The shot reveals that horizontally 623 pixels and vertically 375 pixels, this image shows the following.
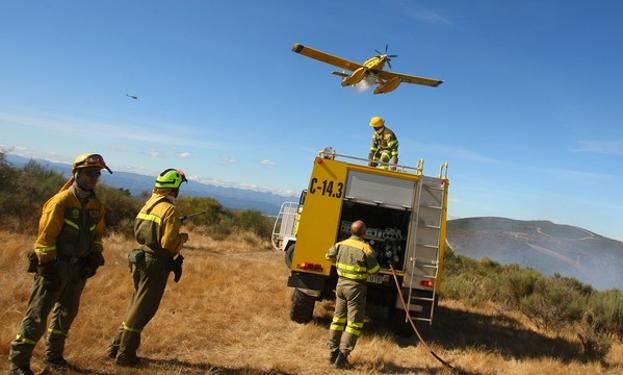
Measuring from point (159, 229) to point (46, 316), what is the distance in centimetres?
121

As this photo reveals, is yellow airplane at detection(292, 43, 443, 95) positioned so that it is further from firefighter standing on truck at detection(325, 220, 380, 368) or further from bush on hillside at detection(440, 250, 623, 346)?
firefighter standing on truck at detection(325, 220, 380, 368)

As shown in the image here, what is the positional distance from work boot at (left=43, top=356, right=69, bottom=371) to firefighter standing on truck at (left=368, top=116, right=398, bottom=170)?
260 inches

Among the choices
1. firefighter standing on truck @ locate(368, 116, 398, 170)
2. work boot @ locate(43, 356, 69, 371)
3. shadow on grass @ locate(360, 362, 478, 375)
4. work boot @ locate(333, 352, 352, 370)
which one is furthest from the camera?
firefighter standing on truck @ locate(368, 116, 398, 170)

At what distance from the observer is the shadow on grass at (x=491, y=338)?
7676 millimetres

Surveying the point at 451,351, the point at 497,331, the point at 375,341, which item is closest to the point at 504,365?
the point at 451,351

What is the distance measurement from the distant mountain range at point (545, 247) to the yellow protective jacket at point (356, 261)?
31.6m

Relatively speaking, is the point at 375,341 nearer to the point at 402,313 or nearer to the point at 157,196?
the point at 402,313

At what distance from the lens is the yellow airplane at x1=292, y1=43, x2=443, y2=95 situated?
18.2 m

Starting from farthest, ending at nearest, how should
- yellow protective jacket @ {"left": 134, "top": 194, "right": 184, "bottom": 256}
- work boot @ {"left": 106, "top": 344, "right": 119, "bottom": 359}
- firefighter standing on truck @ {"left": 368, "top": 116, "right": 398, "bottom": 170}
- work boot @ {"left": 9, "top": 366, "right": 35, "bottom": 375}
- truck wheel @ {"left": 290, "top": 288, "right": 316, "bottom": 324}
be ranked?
firefighter standing on truck @ {"left": 368, "top": 116, "right": 398, "bottom": 170}, truck wheel @ {"left": 290, "top": 288, "right": 316, "bottom": 324}, work boot @ {"left": 106, "top": 344, "right": 119, "bottom": 359}, yellow protective jacket @ {"left": 134, "top": 194, "right": 184, "bottom": 256}, work boot @ {"left": 9, "top": 366, "right": 35, "bottom": 375}

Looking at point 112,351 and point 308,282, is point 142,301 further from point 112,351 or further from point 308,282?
point 308,282

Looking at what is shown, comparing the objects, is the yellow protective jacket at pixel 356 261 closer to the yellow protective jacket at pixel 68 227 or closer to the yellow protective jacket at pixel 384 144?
the yellow protective jacket at pixel 68 227

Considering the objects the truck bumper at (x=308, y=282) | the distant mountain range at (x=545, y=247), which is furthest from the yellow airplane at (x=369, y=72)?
the distant mountain range at (x=545, y=247)

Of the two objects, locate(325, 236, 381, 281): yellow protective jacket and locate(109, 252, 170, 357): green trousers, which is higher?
locate(325, 236, 381, 281): yellow protective jacket

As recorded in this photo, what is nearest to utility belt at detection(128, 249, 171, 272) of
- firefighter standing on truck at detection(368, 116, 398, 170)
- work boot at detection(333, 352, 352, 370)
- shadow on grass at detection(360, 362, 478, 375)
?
work boot at detection(333, 352, 352, 370)
